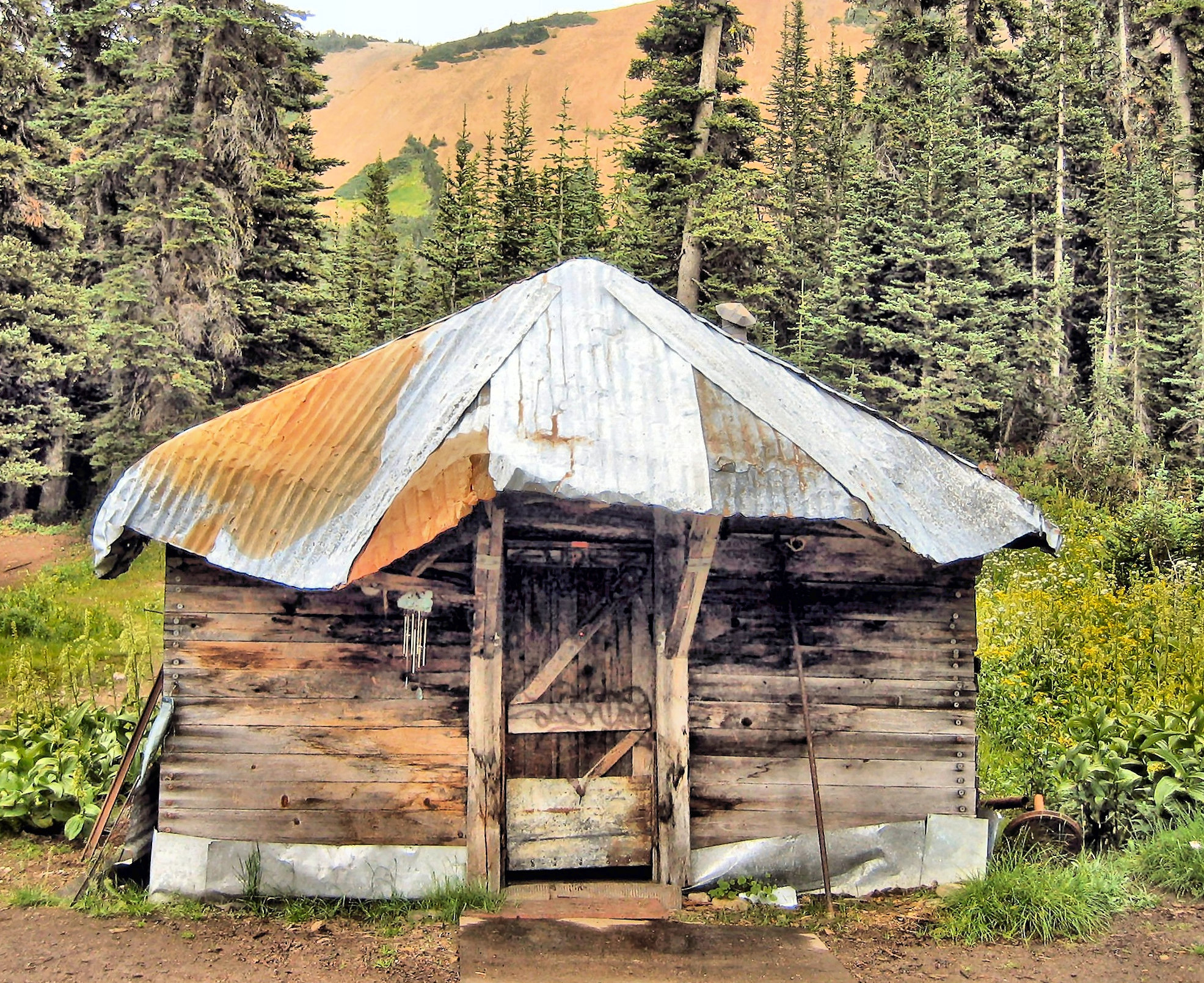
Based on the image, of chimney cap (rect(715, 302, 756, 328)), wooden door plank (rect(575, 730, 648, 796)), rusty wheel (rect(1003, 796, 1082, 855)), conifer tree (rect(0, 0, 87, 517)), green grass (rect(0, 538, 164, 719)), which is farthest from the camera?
conifer tree (rect(0, 0, 87, 517))

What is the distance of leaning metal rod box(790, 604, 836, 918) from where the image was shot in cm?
673

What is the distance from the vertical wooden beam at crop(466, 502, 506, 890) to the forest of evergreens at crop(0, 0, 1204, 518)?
54.9ft

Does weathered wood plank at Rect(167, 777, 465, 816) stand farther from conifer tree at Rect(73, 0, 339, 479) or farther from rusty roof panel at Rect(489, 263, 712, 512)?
conifer tree at Rect(73, 0, 339, 479)

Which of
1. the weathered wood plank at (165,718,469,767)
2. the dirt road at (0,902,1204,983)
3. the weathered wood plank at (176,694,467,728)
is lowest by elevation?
the dirt road at (0,902,1204,983)

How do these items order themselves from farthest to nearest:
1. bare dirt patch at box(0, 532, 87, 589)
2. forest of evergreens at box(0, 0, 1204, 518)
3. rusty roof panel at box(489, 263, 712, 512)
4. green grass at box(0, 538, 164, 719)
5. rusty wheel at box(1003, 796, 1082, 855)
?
forest of evergreens at box(0, 0, 1204, 518) → bare dirt patch at box(0, 532, 87, 589) → green grass at box(0, 538, 164, 719) → rusty wheel at box(1003, 796, 1082, 855) → rusty roof panel at box(489, 263, 712, 512)

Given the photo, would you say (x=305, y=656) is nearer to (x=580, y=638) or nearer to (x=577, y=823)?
(x=580, y=638)

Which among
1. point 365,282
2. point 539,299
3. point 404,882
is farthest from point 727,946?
point 365,282

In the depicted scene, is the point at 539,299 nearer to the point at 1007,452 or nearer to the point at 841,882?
the point at 841,882

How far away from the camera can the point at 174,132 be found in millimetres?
22000

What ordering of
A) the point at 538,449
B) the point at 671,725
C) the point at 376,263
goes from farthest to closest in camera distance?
the point at 376,263 → the point at 671,725 → the point at 538,449

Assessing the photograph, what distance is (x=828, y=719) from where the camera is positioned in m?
7.12

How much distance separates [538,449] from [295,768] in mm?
2930

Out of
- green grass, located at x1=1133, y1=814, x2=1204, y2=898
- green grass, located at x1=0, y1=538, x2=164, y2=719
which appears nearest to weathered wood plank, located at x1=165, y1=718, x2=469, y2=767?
green grass, located at x1=0, y1=538, x2=164, y2=719

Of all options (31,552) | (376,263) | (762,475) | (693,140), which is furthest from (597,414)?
(376,263)
